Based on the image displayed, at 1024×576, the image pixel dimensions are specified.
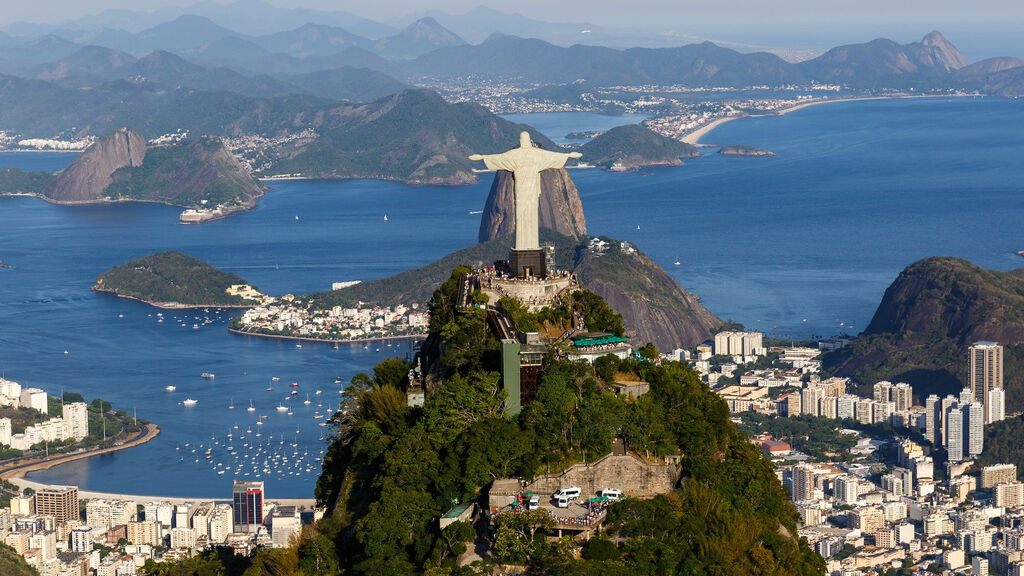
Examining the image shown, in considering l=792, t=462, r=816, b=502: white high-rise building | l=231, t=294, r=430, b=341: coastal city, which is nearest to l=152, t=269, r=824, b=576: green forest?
l=792, t=462, r=816, b=502: white high-rise building

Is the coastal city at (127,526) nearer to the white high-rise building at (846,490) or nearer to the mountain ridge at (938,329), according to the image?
the white high-rise building at (846,490)

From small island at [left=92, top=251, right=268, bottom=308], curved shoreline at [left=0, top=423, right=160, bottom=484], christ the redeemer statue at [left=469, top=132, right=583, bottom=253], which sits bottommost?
curved shoreline at [left=0, top=423, right=160, bottom=484]

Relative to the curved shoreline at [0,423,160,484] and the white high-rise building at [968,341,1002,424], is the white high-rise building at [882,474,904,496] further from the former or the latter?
the curved shoreline at [0,423,160,484]

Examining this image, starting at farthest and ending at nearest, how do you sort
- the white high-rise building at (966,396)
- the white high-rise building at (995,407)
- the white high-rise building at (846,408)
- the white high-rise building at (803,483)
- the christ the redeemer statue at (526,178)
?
the white high-rise building at (846,408), the white high-rise building at (995,407), the white high-rise building at (966,396), the white high-rise building at (803,483), the christ the redeemer statue at (526,178)

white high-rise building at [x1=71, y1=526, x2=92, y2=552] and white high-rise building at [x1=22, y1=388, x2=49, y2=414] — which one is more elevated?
white high-rise building at [x1=22, y1=388, x2=49, y2=414]

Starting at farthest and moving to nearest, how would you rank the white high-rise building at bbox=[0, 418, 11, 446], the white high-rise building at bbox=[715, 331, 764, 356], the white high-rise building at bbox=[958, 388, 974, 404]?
the white high-rise building at bbox=[715, 331, 764, 356]
the white high-rise building at bbox=[0, 418, 11, 446]
the white high-rise building at bbox=[958, 388, 974, 404]

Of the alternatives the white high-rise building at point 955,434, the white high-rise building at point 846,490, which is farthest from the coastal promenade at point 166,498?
the white high-rise building at point 955,434

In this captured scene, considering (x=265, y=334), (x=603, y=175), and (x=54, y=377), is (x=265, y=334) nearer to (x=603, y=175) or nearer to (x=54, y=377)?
(x=54, y=377)

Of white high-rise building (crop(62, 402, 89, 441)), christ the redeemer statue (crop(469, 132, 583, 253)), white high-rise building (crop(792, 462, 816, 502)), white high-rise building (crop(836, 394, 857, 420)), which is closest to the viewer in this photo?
christ the redeemer statue (crop(469, 132, 583, 253))
